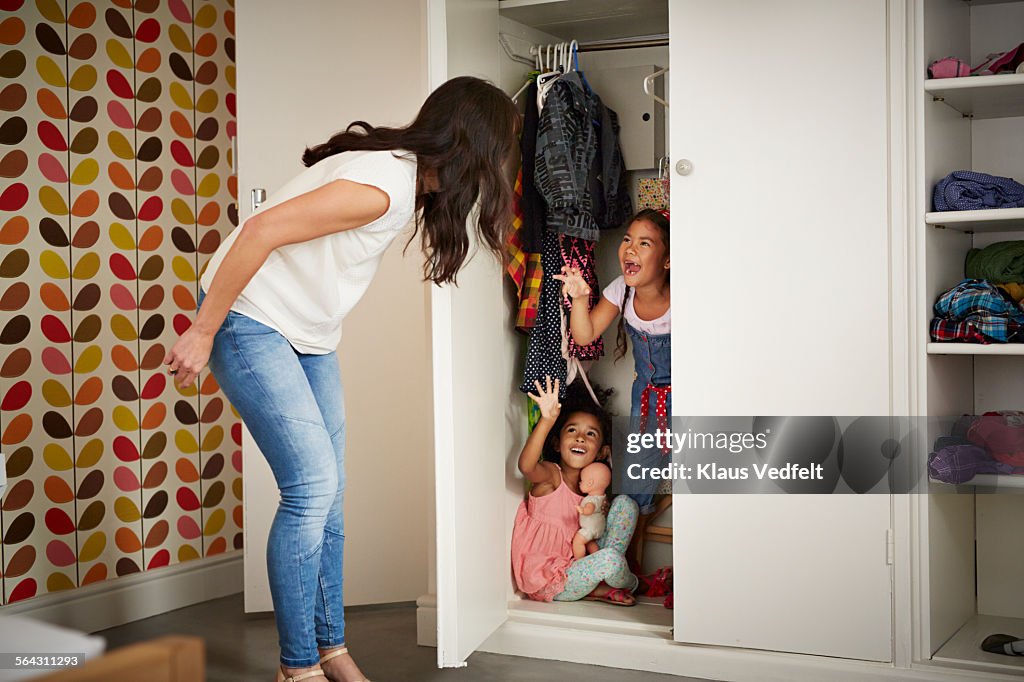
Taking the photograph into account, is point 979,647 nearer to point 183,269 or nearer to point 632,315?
point 632,315

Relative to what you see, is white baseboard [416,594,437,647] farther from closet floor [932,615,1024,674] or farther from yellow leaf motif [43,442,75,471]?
closet floor [932,615,1024,674]

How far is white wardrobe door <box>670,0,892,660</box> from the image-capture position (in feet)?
6.87

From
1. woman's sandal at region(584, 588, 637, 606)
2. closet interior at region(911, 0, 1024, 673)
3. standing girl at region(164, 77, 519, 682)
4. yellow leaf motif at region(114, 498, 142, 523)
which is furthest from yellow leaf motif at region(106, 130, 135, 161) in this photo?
closet interior at region(911, 0, 1024, 673)

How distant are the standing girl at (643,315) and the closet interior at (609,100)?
14 centimetres

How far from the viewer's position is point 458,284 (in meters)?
2.21

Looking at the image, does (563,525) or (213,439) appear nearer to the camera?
(563,525)

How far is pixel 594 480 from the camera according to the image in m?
2.75

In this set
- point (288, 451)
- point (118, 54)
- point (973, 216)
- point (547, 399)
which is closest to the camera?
point (288, 451)

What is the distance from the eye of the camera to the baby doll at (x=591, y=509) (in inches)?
107

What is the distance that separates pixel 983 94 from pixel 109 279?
2.32 m

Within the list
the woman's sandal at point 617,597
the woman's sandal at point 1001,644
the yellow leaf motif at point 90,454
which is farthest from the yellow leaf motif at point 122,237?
the woman's sandal at point 1001,644

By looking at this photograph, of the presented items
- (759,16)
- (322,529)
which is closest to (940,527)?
(759,16)

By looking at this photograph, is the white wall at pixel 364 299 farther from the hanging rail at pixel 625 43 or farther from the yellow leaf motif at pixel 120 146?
the hanging rail at pixel 625 43

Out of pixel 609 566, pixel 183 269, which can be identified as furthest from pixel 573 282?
pixel 183 269
